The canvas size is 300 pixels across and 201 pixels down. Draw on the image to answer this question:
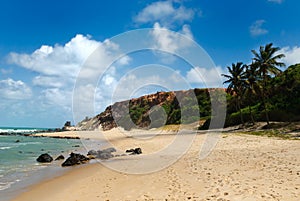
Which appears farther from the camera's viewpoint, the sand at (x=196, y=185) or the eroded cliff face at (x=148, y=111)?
the eroded cliff face at (x=148, y=111)

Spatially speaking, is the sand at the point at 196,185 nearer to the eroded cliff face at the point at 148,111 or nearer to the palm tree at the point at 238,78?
the palm tree at the point at 238,78

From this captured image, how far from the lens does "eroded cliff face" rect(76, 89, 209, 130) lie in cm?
8588

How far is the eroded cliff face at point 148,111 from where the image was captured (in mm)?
85875

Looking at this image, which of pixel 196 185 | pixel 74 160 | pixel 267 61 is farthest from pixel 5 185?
pixel 267 61

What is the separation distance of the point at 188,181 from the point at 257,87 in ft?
114

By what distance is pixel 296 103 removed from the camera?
131 ft

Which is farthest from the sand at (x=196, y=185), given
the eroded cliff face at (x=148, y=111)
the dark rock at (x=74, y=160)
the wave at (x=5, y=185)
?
the eroded cliff face at (x=148, y=111)

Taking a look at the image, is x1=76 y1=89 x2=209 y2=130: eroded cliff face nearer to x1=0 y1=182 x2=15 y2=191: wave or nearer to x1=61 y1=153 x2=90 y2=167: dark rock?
x1=61 y1=153 x2=90 y2=167: dark rock

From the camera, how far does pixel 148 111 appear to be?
104 metres


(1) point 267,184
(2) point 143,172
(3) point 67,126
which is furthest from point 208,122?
(3) point 67,126

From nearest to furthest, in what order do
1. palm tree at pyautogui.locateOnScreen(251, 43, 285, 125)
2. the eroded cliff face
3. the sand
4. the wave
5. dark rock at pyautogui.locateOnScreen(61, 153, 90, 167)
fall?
1. the sand
2. the wave
3. dark rock at pyautogui.locateOnScreen(61, 153, 90, 167)
4. palm tree at pyautogui.locateOnScreen(251, 43, 285, 125)
5. the eroded cliff face

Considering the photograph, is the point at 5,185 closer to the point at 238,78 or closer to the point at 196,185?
the point at 196,185

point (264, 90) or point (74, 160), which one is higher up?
point (264, 90)

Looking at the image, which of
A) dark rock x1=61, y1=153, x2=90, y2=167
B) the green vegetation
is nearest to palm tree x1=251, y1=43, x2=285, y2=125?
the green vegetation
